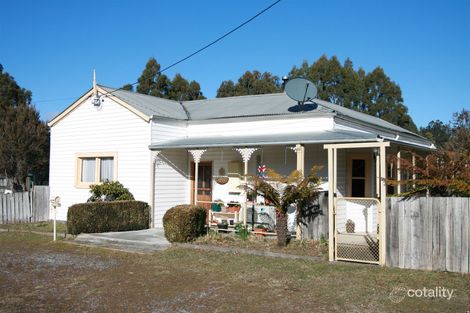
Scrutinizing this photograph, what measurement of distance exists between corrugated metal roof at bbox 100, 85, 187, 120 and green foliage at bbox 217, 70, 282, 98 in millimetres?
22489

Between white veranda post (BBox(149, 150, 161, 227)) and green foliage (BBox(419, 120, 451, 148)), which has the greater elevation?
green foliage (BBox(419, 120, 451, 148))

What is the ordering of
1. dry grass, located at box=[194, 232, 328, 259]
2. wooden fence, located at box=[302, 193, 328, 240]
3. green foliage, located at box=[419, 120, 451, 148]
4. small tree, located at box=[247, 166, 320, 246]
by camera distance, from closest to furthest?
dry grass, located at box=[194, 232, 328, 259] < small tree, located at box=[247, 166, 320, 246] < wooden fence, located at box=[302, 193, 328, 240] < green foliage, located at box=[419, 120, 451, 148]

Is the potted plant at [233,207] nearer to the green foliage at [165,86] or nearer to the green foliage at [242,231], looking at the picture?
the green foliage at [242,231]

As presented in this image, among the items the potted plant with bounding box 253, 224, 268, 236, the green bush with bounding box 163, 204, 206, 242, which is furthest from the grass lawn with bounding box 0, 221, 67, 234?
the potted plant with bounding box 253, 224, 268, 236

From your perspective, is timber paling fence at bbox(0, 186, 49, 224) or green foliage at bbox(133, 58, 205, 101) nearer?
timber paling fence at bbox(0, 186, 49, 224)

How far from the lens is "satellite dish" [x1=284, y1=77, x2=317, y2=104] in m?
16.2

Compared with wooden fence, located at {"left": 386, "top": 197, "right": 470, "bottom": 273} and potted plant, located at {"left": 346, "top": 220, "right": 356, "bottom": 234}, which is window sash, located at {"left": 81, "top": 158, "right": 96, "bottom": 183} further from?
wooden fence, located at {"left": 386, "top": 197, "right": 470, "bottom": 273}

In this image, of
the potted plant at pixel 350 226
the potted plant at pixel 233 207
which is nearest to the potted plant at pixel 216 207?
the potted plant at pixel 233 207

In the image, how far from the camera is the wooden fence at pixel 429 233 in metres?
9.12

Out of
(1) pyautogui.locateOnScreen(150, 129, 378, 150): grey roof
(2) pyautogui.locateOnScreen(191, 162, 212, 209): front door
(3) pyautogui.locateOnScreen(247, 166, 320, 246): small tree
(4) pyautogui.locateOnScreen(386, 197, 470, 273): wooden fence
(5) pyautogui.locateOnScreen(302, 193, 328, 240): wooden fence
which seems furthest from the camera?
(2) pyautogui.locateOnScreen(191, 162, 212, 209): front door

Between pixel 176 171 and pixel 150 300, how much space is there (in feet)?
33.7

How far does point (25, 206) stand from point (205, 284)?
13.3m

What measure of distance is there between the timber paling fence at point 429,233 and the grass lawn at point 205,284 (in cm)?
31

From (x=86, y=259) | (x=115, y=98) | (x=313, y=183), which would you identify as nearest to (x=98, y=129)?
(x=115, y=98)
